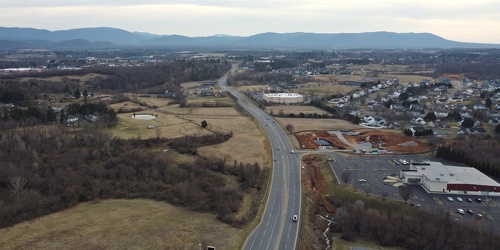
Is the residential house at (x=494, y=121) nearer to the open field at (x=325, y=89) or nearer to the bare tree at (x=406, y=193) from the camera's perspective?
the bare tree at (x=406, y=193)

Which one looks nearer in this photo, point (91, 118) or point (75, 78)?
point (91, 118)

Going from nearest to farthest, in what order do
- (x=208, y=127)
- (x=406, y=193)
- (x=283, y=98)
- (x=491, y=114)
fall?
(x=406, y=193), (x=208, y=127), (x=491, y=114), (x=283, y=98)

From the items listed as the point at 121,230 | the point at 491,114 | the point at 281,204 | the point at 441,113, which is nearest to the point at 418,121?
the point at 441,113

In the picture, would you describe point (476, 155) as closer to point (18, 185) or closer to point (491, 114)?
point (491, 114)


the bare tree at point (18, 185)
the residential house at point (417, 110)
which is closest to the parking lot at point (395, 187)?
the residential house at point (417, 110)

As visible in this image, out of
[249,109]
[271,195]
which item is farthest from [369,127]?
[271,195]

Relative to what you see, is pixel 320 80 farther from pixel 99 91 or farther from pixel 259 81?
pixel 99 91
